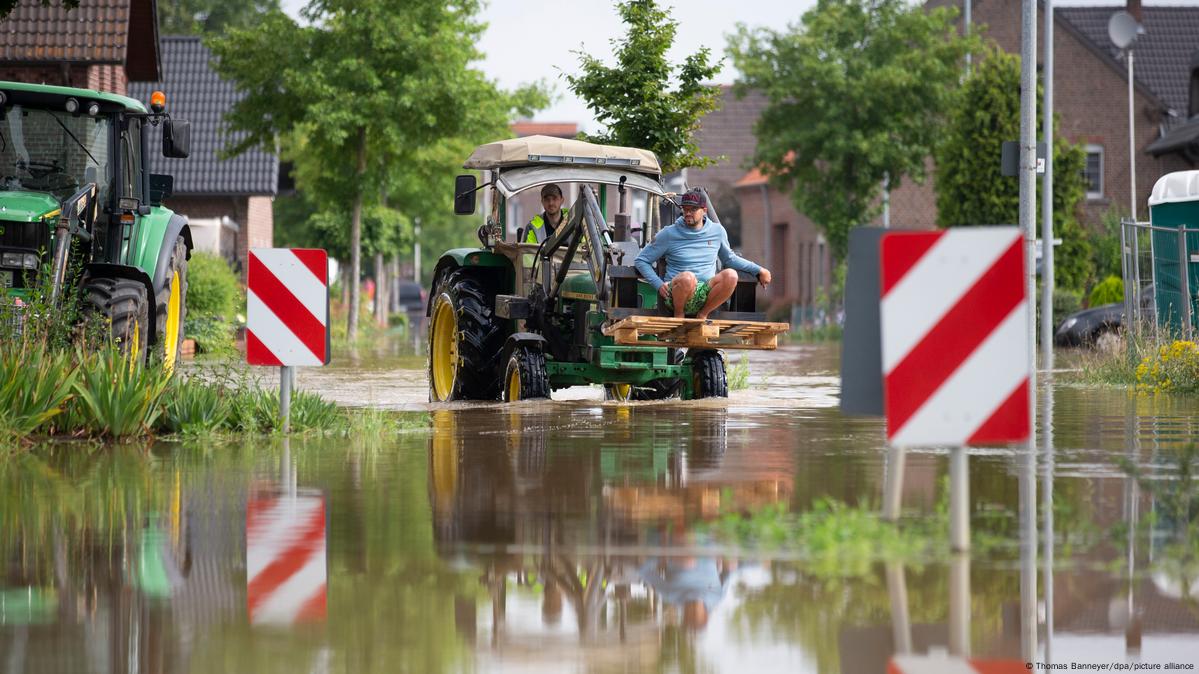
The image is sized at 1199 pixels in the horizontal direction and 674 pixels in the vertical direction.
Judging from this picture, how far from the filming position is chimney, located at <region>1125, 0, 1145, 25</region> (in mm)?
57312

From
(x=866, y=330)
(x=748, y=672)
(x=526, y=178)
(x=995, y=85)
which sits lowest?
(x=748, y=672)

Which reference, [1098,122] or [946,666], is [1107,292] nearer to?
[1098,122]

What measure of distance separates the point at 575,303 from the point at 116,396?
17.0ft

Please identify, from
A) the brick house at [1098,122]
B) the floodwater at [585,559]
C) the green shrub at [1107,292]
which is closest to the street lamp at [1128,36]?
the brick house at [1098,122]

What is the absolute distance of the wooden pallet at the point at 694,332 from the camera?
571 inches

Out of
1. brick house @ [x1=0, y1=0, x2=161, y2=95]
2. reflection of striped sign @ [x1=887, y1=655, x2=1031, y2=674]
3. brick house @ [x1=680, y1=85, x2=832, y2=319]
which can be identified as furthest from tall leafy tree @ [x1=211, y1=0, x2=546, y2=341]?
reflection of striped sign @ [x1=887, y1=655, x2=1031, y2=674]

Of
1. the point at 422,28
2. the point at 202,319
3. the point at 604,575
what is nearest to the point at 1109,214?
the point at 422,28

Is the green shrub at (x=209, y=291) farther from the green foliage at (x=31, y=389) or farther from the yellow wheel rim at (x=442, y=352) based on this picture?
the green foliage at (x=31, y=389)

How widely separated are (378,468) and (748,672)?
5.45 meters

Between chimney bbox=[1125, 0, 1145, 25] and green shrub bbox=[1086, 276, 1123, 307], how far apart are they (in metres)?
22.6

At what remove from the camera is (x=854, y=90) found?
42.9 m

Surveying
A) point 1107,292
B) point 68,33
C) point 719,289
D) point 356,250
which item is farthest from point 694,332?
point 356,250

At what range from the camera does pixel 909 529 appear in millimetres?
7559

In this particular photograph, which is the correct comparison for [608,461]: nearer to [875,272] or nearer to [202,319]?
[875,272]
